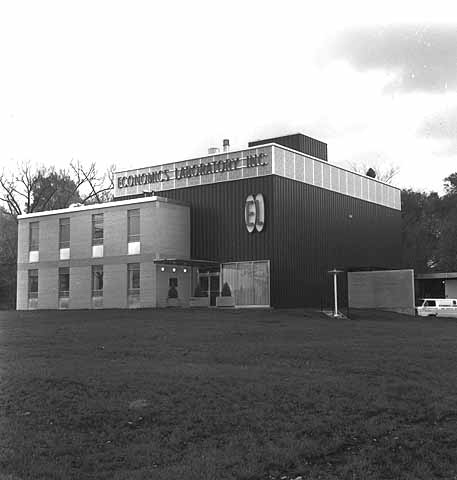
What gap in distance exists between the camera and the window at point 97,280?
44062 millimetres

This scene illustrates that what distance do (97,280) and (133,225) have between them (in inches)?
175

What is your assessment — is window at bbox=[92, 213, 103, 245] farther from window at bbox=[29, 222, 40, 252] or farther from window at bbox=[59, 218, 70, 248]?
window at bbox=[29, 222, 40, 252]

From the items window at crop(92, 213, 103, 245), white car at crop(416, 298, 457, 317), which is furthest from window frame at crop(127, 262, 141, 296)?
white car at crop(416, 298, 457, 317)

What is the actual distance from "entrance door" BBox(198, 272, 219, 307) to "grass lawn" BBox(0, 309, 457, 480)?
79.0 ft

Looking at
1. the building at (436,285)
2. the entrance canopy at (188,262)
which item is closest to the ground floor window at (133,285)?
the entrance canopy at (188,262)

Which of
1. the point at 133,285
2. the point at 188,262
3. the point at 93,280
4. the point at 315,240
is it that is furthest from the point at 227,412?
the point at 93,280

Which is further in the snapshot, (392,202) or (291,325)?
(392,202)

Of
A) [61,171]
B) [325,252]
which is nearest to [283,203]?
[325,252]

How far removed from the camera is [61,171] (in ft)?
233

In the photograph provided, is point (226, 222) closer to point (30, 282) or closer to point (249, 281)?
point (249, 281)

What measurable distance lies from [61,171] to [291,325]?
159 ft

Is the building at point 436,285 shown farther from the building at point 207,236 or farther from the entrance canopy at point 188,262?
the entrance canopy at point 188,262

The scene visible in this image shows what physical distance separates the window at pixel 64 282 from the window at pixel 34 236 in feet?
10.6

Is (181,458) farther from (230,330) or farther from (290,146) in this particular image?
(290,146)
